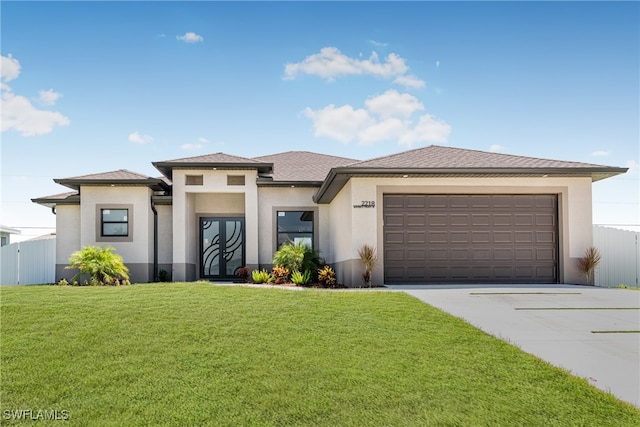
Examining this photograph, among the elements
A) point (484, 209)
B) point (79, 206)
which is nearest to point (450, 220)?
point (484, 209)

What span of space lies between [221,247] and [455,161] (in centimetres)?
996

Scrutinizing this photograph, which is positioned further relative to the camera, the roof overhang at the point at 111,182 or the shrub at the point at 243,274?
the roof overhang at the point at 111,182

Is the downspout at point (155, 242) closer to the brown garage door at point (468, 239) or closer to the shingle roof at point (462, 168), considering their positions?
the shingle roof at point (462, 168)

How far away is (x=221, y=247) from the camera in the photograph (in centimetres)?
1903

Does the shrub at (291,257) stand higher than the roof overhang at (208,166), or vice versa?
the roof overhang at (208,166)

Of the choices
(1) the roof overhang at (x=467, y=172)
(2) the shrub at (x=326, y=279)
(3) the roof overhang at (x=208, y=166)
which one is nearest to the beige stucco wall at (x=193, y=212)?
(3) the roof overhang at (x=208, y=166)

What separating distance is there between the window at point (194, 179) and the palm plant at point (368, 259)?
759cm

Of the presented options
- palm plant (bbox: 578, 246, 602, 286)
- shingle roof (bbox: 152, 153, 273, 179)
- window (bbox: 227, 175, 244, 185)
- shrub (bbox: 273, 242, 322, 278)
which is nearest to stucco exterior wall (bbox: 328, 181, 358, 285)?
shrub (bbox: 273, 242, 322, 278)

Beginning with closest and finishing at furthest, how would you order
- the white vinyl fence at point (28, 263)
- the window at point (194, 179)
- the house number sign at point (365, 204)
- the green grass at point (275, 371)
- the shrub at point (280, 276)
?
the green grass at point (275, 371)
the house number sign at point (365, 204)
the shrub at point (280, 276)
the window at point (194, 179)
the white vinyl fence at point (28, 263)

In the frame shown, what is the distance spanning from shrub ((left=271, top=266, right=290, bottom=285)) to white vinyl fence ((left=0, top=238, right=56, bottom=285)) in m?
10.4

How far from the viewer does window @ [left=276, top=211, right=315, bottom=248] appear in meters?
18.5

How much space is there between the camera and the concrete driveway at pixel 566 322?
19.3ft

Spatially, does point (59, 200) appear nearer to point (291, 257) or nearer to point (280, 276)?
point (280, 276)

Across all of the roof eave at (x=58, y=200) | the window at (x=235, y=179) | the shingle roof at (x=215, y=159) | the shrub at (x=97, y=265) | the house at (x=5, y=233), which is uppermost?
the shingle roof at (x=215, y=159)
